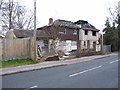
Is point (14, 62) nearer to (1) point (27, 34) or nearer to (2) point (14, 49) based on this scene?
(2) point (14, 49)

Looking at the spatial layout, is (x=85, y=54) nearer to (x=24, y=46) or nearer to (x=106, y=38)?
(x=24, y=46)

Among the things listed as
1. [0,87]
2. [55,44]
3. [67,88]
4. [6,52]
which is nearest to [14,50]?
[6,52]

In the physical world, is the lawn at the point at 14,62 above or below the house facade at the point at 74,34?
below

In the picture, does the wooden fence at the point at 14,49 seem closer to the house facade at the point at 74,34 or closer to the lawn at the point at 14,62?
the lawn at the point at 14,62

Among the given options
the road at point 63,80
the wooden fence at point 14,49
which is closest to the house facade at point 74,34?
the wooden fence at point 14,49

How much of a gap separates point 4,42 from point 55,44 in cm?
863

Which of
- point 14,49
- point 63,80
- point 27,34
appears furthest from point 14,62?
point 27,34

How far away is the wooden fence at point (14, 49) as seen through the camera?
59.3ft

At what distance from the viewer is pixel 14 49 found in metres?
19.1

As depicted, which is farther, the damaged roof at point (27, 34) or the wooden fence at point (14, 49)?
the damaged roof at point (27, 34)

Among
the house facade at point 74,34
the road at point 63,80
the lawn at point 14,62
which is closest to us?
the road at point 63,80

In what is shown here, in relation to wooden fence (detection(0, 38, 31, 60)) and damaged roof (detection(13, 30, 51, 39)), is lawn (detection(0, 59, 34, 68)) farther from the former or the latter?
damaged roof (detection(13, 30, 51, 39))

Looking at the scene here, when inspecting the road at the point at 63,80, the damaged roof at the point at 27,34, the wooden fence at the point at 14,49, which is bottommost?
the road at the point at 63,80

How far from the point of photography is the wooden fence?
1806 centimetres
